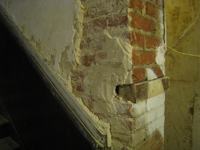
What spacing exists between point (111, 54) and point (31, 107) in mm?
755

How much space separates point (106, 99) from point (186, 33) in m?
1.42

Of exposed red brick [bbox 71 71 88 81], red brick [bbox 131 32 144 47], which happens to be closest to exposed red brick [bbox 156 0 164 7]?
red brick [bbox 131 32 144 47]

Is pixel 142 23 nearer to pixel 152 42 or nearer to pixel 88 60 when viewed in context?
pixel 152 42

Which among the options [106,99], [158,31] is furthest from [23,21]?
[158,31]

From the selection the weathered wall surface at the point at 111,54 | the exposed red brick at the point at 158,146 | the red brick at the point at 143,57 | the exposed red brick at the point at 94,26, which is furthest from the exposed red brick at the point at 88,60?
the exposed red brick at the point at 158,146

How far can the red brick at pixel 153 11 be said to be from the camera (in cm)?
86

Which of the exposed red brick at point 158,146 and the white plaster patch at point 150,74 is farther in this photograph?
the exposed red brick at point 158,146

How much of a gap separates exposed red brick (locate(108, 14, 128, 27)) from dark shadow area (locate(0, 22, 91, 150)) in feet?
1.95

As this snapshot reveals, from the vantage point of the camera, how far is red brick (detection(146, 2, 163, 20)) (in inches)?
34.0

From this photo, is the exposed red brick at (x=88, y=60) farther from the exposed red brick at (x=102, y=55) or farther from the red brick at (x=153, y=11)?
the red brick at (x=153, y=11)

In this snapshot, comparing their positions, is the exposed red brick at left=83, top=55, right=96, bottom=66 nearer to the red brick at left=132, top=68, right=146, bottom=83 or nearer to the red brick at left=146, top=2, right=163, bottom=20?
the red brick at left=132, top=68, right=146, bottom=83

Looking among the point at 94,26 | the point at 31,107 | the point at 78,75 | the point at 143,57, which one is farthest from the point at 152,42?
the point at 31,107

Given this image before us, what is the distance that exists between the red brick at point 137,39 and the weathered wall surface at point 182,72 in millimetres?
1149

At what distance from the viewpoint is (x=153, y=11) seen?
916mm
